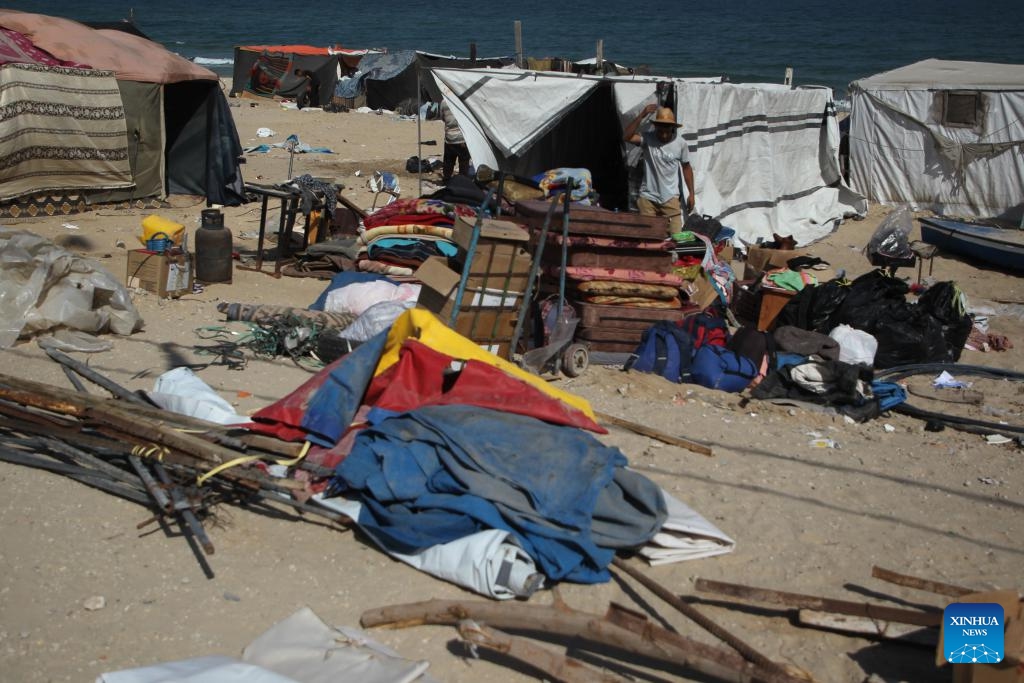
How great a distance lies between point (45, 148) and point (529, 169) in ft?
20.0

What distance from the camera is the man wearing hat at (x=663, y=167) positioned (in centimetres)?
1169

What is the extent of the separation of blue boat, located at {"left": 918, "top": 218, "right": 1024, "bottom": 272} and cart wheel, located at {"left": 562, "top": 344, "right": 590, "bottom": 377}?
7719mm

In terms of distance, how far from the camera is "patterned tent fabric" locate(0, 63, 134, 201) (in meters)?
11.7

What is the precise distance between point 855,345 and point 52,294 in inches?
263

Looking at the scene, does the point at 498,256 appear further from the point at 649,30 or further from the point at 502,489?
the point at 649,30

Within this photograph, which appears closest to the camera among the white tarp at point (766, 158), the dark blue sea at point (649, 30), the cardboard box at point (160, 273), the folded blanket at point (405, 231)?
the cardboard box at point (160, 273)

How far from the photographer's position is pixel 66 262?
25.8ft

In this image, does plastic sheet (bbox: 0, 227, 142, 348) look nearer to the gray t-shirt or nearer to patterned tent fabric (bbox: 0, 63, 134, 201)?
patterned tent fabric (bbox: 0, 63, 134, 201)

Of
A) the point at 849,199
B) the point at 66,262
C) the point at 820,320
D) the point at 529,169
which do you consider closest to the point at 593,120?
the point at 529,169

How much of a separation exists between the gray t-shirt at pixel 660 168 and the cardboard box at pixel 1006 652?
27.1 ft

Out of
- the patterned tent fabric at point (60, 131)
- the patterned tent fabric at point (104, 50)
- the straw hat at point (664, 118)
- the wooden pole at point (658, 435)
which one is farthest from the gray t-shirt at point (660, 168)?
the patterned tent fabric at point (60, 131)

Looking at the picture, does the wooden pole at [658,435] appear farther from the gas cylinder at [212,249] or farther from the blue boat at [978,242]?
the blue boat at [978,242]

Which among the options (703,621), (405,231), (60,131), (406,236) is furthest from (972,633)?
(60,131)

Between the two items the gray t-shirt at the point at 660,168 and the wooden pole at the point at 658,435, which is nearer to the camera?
the wooden pole at the point at 658,435
